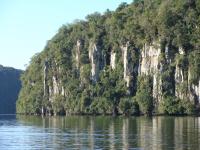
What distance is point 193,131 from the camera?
72500 millimetres

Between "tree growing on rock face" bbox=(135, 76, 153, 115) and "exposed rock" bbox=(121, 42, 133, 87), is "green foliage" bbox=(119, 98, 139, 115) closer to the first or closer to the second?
"tree growing on rock face" bbox=(135, 76, 153, 115)

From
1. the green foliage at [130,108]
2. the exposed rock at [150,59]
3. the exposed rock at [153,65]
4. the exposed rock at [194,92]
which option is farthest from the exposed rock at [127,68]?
the exposed rock at [194,92]

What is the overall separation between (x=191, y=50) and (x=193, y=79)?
26.8ft

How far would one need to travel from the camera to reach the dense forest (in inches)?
5615

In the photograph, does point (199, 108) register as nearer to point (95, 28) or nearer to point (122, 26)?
point (122, 26)

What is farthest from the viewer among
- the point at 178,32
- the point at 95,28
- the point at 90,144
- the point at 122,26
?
the point at 95,28

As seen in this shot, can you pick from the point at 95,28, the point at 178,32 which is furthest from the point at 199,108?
the point at 95,28

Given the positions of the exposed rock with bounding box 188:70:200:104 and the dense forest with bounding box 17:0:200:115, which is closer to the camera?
the exposed rock with bounding box 188:70:200:104

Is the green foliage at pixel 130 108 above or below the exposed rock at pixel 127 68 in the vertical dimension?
below

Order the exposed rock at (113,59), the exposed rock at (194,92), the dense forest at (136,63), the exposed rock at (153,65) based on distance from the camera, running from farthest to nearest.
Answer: the exposed rock at (113,59) → the exposed rock at (153,65) → the dense forest at (136,63) → the exposed rock at (194,92)

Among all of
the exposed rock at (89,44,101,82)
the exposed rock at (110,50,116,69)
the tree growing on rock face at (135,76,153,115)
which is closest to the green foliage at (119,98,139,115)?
the tree growing on rock face at (135,76,153,115)

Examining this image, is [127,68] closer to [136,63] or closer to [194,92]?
[136,63]

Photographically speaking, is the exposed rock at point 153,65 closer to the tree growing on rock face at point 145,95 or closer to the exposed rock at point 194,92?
the tree growing on rock face at point 145,95

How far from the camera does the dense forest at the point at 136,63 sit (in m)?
143
